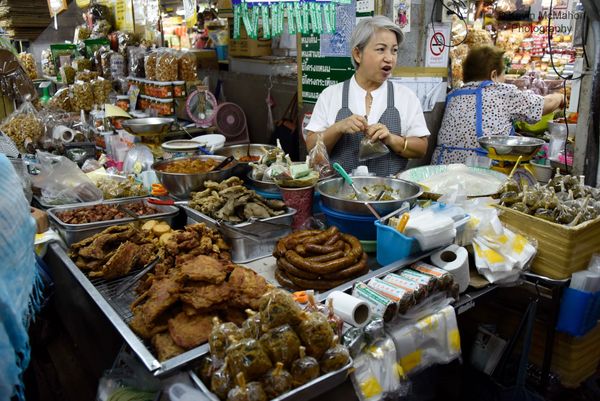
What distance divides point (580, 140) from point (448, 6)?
1.60m

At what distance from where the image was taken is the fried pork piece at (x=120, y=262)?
1971 mm

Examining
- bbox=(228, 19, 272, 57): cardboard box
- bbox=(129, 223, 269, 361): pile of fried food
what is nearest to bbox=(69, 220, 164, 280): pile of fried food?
bbox=(129, 223, 269, 361): pile of fried food

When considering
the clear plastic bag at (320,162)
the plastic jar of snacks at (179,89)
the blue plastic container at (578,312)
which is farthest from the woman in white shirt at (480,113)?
the plastic jar of snacks at (179,89)

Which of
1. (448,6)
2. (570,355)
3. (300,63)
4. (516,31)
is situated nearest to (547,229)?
A: (570,355)

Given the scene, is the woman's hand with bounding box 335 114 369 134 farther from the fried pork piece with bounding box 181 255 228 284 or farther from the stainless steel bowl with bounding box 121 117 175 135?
the stainless steel bowl with bounding box 121 117 175 135

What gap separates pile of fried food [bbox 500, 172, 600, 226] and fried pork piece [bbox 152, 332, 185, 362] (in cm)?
163

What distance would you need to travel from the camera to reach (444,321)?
65.3 inches

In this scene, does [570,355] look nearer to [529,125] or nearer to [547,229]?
[547,229]

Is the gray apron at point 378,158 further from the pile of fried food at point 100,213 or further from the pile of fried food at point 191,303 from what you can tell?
the pile of fried food at point 191,303

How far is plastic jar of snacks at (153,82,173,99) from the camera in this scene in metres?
4.75

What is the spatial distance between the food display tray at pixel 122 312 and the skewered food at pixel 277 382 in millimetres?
240

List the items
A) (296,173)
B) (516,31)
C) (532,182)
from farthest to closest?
(516,31) < (532,182) < (296,173)

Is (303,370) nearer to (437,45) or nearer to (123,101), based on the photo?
(437,45)

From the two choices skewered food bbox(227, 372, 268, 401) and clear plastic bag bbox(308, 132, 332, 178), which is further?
clear plastic bag bbox(308, 132, 332, 178)
